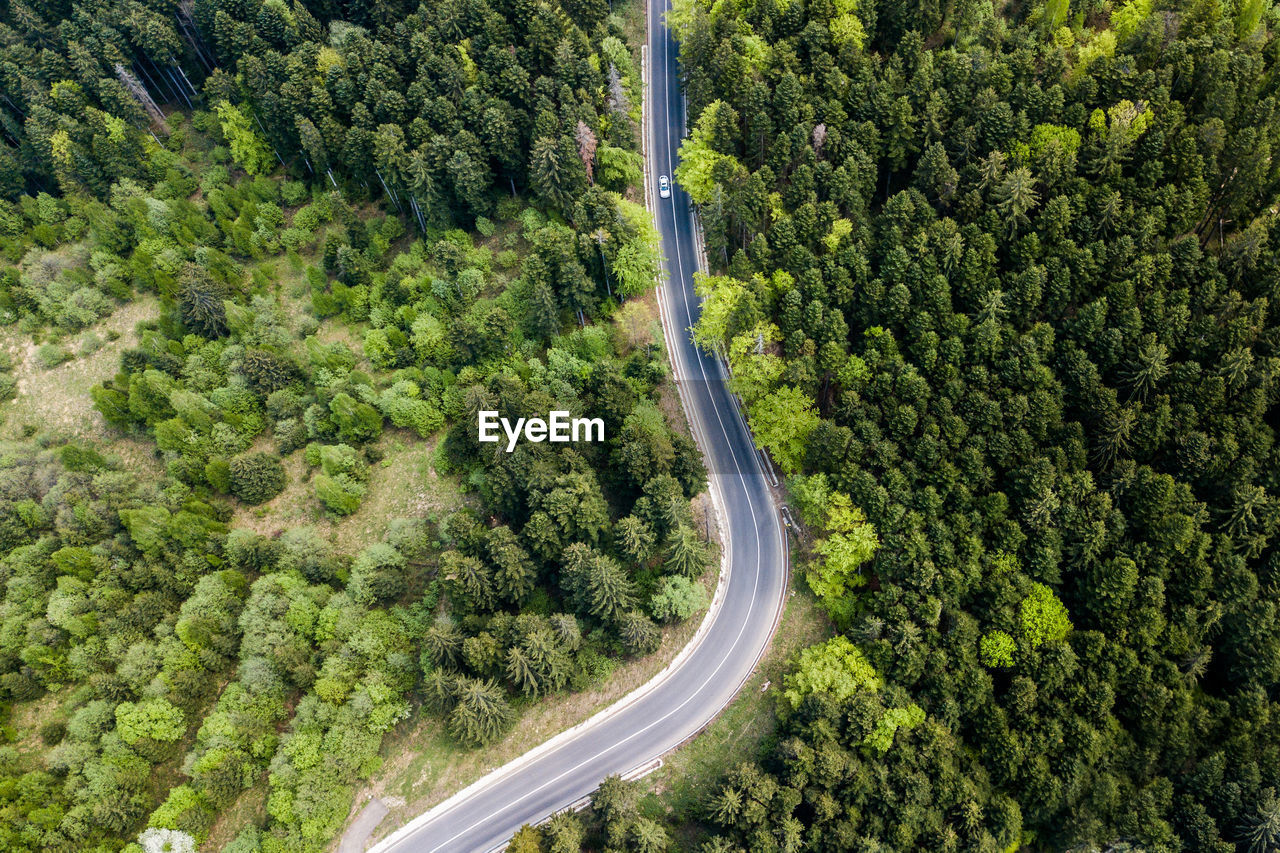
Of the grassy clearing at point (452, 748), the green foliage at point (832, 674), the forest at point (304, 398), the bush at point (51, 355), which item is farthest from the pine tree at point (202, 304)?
the green foliage at point (832, 674)

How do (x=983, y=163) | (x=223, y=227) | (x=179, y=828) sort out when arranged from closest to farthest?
(x=179, y=828)
(x=983, y=163)
(x=223, y=227)

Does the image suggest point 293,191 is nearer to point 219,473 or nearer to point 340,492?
point 219,473

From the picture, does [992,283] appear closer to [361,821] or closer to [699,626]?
[699,626]

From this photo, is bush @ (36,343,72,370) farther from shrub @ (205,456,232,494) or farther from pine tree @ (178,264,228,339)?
shrub @ (205,456,232,494)

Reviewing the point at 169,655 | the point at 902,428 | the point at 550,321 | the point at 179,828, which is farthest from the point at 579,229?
the point at 179,828

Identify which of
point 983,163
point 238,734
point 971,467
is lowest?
point 238,734

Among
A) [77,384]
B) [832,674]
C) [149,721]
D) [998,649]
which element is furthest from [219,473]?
[998,649]

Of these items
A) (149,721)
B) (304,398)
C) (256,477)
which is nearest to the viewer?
(149,721)
